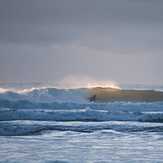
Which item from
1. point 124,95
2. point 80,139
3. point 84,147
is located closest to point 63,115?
point 80,139

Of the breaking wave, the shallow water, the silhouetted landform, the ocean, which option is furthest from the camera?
the silhouetted landform

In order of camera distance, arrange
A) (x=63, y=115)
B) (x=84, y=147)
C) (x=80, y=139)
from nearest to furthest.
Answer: (x=84, y=147) → (x=80, y=139) → (x=63, y=115)

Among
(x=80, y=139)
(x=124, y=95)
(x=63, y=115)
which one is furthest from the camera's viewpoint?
(x=124, y=95)

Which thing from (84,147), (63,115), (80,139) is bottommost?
(84,147)

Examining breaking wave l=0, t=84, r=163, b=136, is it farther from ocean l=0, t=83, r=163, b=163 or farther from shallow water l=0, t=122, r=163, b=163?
shallow water l=0, t=122, r=163, b=163

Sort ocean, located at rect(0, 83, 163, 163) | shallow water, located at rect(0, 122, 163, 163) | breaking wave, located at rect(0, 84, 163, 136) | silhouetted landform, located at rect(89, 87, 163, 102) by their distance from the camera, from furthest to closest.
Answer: silhouetted landform, located at rect(89, 87, 163, 102) < breaking wave, located at rect(0, 84, 163, 136) < ocean, located at rect(0, 83, 163, 163) < shallow water, located at rect(0, 122, 163, 163)

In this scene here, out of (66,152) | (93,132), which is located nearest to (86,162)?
(66,152)

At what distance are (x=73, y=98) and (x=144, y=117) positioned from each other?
17.7 meters

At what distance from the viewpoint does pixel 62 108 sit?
3334cm

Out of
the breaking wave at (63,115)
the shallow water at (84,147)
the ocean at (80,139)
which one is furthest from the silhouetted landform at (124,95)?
the shallow water at (84,147)

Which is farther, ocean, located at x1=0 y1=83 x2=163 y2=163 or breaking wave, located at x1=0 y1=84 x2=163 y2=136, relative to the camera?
breaking wave, located at x1=0 y1=84 x2=163 y2=136

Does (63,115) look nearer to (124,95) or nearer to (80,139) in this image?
(80,139)

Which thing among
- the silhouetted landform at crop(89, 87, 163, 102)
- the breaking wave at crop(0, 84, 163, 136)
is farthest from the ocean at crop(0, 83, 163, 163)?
the silhouetted landform at crop(89, 87, 163, 102)

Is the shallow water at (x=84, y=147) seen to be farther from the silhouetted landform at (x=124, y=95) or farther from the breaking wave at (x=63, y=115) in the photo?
the silhouetted landform at (x=124, y=95)
